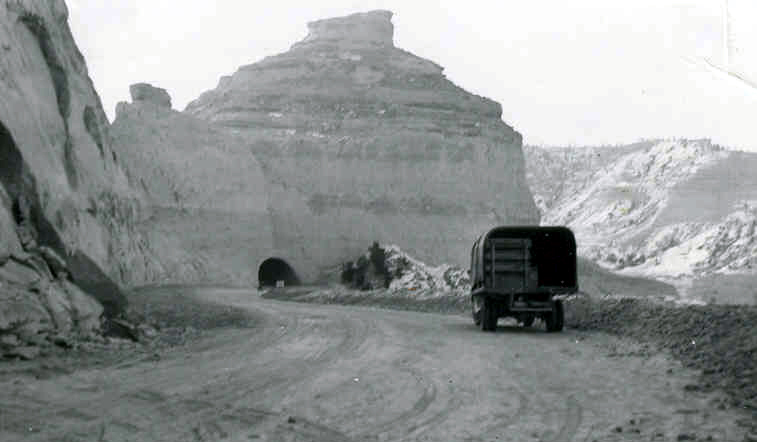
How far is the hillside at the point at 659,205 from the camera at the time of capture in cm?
7632

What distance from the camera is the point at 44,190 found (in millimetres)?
17016

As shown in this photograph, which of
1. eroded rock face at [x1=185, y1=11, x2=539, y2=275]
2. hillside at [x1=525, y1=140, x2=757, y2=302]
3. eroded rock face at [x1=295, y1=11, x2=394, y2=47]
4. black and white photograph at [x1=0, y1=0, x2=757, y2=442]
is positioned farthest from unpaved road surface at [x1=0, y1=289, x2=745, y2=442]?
eroded rock face at [x1=295, y1=11, x2=394, y2=47]

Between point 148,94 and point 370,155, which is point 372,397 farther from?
point 370,155

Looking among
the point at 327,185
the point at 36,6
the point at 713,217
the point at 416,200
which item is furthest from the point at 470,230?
the point at 713,217

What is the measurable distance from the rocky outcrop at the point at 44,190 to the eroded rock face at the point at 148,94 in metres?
23.6

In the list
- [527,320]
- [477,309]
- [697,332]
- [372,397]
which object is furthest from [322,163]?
[372,397]

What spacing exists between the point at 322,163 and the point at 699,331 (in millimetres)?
45949

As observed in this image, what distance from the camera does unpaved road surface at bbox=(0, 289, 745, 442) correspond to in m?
7.95

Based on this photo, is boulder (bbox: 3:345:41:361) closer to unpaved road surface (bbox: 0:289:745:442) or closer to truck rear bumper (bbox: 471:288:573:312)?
unpaved road surface (bbox: 0:289:745:442)

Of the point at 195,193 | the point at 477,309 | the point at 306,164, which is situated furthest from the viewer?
the point at 306,164

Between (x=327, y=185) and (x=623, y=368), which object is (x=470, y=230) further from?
(x=623, y=368)

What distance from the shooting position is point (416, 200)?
5916cm

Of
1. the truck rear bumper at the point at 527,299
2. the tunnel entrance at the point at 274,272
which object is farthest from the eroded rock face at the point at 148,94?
the truck rear bumper at the point at 527,299

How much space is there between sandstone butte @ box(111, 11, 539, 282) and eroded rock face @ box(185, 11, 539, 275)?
89 mm
